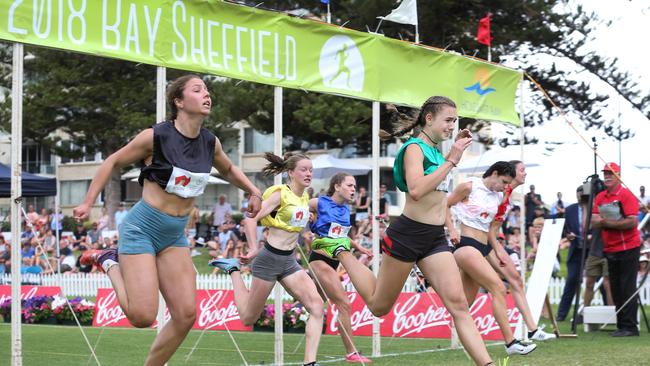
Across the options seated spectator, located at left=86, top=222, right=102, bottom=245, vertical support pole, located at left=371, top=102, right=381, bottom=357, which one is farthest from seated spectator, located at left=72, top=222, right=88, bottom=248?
vertical support pole, located at left=371, top=102, right=381, bottom=357

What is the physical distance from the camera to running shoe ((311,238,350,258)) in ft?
33.1

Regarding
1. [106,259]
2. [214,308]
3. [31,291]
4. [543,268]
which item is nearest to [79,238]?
[31,291]

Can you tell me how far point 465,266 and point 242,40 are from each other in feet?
10.4

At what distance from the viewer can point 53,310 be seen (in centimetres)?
1752

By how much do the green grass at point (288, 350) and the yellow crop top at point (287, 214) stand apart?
6.28 feet

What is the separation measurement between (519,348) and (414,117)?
3480 mm

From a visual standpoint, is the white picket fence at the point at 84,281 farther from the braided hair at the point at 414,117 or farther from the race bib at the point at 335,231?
the braided hair at the point at 414,117

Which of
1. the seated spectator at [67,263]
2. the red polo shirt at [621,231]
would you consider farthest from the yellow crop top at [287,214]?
the seated spectator at [67,263]

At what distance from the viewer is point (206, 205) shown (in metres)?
52.6

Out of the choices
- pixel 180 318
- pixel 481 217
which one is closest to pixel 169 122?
pixel 180 318

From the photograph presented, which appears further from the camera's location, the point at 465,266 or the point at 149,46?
the point at 465,266

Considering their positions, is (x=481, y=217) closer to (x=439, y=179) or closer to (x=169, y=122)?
(x=439, y=179)

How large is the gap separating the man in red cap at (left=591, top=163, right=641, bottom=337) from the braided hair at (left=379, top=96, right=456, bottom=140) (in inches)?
247

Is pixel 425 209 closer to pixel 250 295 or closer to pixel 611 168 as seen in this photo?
pixel 250 295
